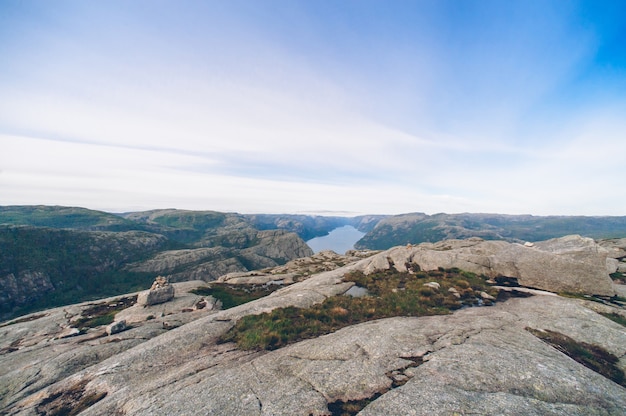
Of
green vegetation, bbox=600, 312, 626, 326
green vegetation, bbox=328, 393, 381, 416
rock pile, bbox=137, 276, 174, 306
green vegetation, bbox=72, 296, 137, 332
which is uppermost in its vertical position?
green vegetation, bbox=600, 312, 626, 326

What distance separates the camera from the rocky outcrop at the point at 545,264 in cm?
2198

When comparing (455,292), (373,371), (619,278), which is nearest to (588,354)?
(455,292)

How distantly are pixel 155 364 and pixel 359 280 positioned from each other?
72.6 ft

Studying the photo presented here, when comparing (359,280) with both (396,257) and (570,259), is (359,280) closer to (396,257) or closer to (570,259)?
(396,257)

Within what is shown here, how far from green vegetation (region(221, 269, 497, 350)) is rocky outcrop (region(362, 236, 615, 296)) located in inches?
126

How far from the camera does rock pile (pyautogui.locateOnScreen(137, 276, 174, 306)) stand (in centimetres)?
3273

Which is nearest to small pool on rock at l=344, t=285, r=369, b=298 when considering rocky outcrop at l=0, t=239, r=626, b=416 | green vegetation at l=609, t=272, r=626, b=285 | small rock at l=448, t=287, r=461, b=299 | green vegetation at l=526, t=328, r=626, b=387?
rocky outcrop at l=0, t=239, r=626, b=416

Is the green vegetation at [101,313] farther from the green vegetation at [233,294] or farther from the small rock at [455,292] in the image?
the small rock at [455,292]

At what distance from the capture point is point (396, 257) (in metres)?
38.4

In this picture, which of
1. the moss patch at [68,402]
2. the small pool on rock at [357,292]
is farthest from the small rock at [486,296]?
the moss patch at [68,402]

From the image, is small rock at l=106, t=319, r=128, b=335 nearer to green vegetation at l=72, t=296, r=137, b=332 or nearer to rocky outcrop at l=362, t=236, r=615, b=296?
green vegetation at l=72, t=296, r=137, b=332

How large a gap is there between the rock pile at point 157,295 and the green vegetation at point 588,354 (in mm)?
40210

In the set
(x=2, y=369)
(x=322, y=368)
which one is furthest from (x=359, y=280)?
(x=2, y=369)

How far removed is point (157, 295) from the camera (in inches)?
1329
